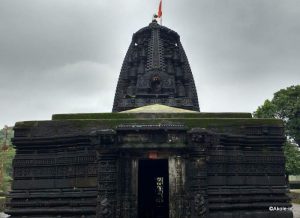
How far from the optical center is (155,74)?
2266cm

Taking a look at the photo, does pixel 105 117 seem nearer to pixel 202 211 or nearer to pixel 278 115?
pixel 202 211

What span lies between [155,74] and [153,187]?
10.7 meters

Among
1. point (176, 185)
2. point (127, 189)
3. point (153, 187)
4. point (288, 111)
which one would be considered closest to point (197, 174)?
point (176, 185)

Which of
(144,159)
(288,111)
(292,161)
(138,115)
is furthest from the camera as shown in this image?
(288,111)

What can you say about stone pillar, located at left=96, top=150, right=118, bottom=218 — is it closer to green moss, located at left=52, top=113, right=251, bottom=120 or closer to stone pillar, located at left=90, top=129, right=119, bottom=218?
stone pillar, located at left=90, top=129, right=119, bottom=218

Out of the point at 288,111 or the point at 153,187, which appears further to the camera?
the point at 288,111

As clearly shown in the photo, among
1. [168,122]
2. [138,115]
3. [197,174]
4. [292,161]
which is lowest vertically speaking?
[197,174]

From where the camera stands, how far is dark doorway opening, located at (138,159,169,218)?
41.4 ft

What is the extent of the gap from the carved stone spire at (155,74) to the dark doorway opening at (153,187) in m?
9.13

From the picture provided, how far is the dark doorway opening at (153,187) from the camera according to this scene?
1262cm

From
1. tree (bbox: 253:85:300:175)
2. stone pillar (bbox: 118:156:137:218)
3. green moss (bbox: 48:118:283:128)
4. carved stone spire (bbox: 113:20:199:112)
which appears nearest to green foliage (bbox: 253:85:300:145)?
tree (bbox: 253:85:300:175)

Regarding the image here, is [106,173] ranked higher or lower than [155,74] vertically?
lower

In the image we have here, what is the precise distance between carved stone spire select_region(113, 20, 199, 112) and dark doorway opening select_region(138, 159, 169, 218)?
29.9ft

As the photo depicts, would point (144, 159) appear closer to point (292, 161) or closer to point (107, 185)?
point (107, 185)
